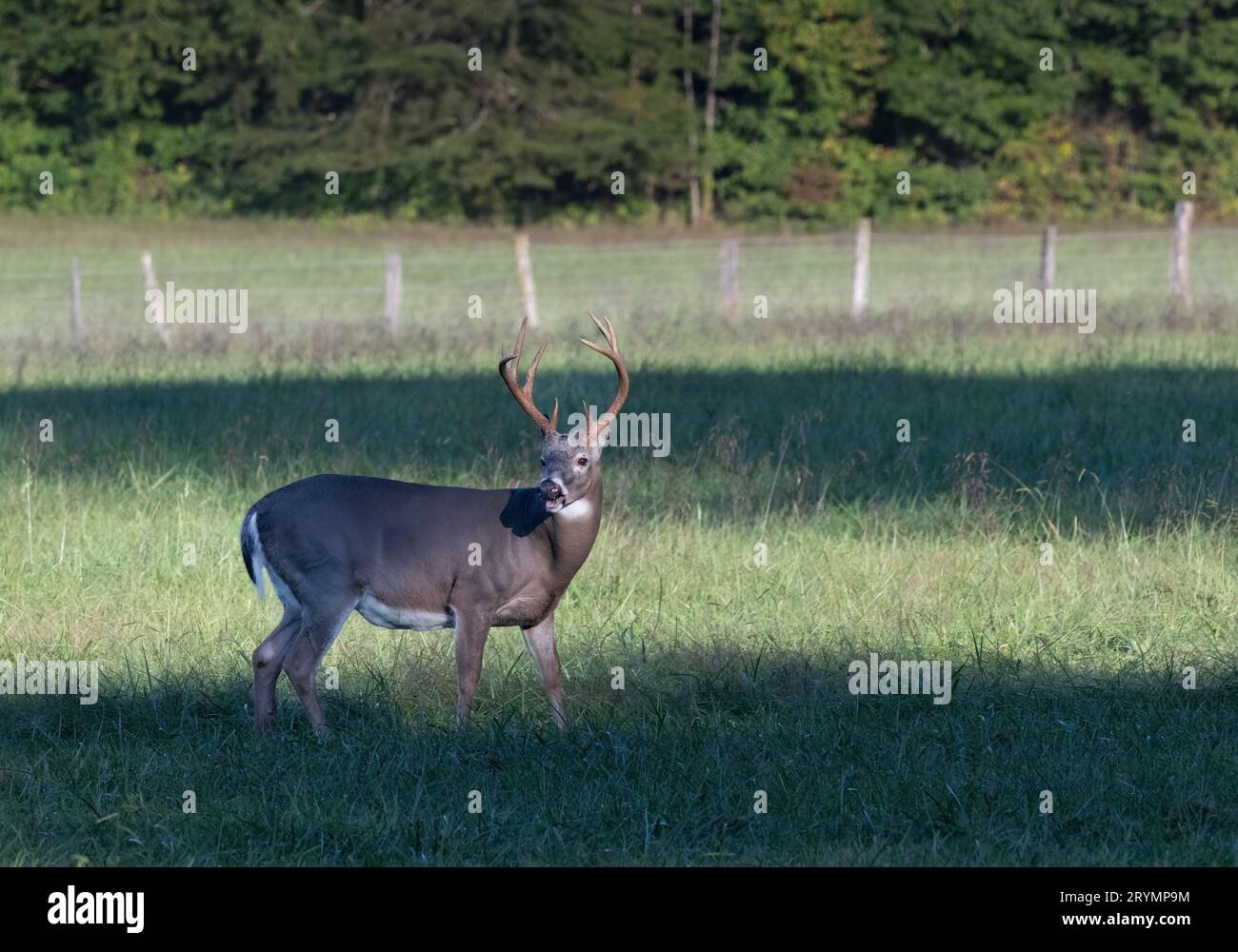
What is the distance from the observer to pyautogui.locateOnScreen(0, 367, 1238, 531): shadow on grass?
1041 centimetres

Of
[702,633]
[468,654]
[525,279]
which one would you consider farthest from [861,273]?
[468,654]

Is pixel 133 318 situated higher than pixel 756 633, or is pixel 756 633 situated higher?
pixel 756 633

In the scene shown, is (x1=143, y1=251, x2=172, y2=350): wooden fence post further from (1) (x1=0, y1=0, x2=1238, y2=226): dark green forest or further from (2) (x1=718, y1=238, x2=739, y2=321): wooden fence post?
(1) (x1=0, y1=0, x2=1238, y2=226): dark green forest

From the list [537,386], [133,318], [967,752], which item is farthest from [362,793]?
[133,318]

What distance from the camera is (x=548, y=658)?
6887mm

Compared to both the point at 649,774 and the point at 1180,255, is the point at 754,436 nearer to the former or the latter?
the point at 649,774

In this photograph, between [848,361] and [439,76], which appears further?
[439,76]

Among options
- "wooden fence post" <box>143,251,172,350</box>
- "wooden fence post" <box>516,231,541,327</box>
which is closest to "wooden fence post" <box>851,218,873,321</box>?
"wooden fence post" <box>516,231,541,327</box>

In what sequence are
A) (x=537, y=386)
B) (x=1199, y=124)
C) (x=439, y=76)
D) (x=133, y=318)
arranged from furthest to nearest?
(x=1199, y=124) < (x=439, y=76) < (x=133, y=318) < (x=537, y=386)

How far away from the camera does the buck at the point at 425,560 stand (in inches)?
262

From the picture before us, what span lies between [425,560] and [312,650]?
55cm

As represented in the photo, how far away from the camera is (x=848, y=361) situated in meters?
16.2
